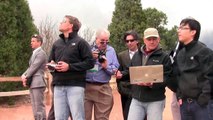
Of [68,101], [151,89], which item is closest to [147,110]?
[151,89]

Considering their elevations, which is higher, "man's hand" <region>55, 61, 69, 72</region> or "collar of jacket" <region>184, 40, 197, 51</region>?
"collar of jacket" <region>184, 40, 197, 51</region>

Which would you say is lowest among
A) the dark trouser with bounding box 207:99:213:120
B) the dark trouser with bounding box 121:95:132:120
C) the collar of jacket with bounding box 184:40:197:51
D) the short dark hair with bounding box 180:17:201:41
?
the dark trouser with bounding box 121:95:132:120

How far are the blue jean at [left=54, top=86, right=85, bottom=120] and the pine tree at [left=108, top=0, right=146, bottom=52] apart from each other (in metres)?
13.8

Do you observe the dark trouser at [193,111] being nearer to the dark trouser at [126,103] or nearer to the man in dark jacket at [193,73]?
the man in dark jacket at [193,73]

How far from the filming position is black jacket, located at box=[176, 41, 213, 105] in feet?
14.1

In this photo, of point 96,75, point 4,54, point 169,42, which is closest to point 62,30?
point 96,75

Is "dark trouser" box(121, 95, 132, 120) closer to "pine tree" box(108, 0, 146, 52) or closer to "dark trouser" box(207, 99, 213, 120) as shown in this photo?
"dark trouser" box(207, 99, 213, 120)

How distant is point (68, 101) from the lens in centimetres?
521

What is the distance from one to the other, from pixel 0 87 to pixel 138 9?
31.3 feet

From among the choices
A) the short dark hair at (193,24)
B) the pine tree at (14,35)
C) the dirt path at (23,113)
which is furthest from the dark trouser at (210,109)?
the pine tree at (14,35)

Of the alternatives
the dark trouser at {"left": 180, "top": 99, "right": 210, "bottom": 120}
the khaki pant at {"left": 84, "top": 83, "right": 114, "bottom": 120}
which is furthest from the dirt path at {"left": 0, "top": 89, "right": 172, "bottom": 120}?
the dark trouser at {"left": 180, "top": 99, "right": 210, "bottom": 120}

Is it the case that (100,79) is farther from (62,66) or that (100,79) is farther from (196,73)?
(196,73)

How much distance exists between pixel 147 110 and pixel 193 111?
662 mm

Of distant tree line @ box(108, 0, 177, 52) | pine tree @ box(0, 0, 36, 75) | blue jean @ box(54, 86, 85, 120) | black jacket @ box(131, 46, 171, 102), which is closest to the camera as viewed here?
black jacket @ box(131, 46, 171, 102)
